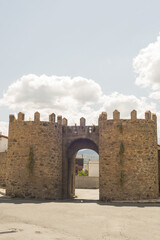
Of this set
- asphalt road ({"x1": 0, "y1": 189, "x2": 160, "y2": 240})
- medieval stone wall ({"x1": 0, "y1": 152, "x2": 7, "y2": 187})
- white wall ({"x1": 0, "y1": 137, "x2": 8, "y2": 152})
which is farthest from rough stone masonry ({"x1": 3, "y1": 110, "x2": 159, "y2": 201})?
white wall ({"x1": 0, "y1": 137, "x2": 8, "y2": 152})

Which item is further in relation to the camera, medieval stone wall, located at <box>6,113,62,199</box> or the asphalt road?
medieval stone wall, located at <box>6,113,62,199</box>

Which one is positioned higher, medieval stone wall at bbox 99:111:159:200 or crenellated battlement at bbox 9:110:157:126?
crenellated battlement at bbox 9:110:157:126

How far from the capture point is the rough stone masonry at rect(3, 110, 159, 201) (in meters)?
17.2

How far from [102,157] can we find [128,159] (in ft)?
5.65

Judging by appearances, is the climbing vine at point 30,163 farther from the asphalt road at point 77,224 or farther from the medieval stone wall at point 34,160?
the asphalt road at point 77,224

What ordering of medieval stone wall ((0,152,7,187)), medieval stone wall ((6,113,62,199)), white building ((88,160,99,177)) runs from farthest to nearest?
white building ((88,160,99,177)), medieval stone wall ((0,152,7,187)), medieval stone wall ((6,113,62,199))

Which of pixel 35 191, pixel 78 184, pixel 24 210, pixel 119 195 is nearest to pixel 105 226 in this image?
pixel 24 210

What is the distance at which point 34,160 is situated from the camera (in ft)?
60.0

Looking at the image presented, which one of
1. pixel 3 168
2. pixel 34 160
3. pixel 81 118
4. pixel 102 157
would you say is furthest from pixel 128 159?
pixel 3 168

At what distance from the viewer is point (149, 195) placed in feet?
56.0

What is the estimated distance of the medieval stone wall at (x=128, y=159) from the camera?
56.0ft

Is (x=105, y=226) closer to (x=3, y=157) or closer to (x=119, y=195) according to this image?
(x=119, y=195)

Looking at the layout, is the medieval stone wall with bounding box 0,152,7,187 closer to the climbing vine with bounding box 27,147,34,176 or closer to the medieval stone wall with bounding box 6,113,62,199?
the medieval stone wall with bounding box 6,113,62,199

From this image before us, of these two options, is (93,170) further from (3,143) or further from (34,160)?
(34,160)
